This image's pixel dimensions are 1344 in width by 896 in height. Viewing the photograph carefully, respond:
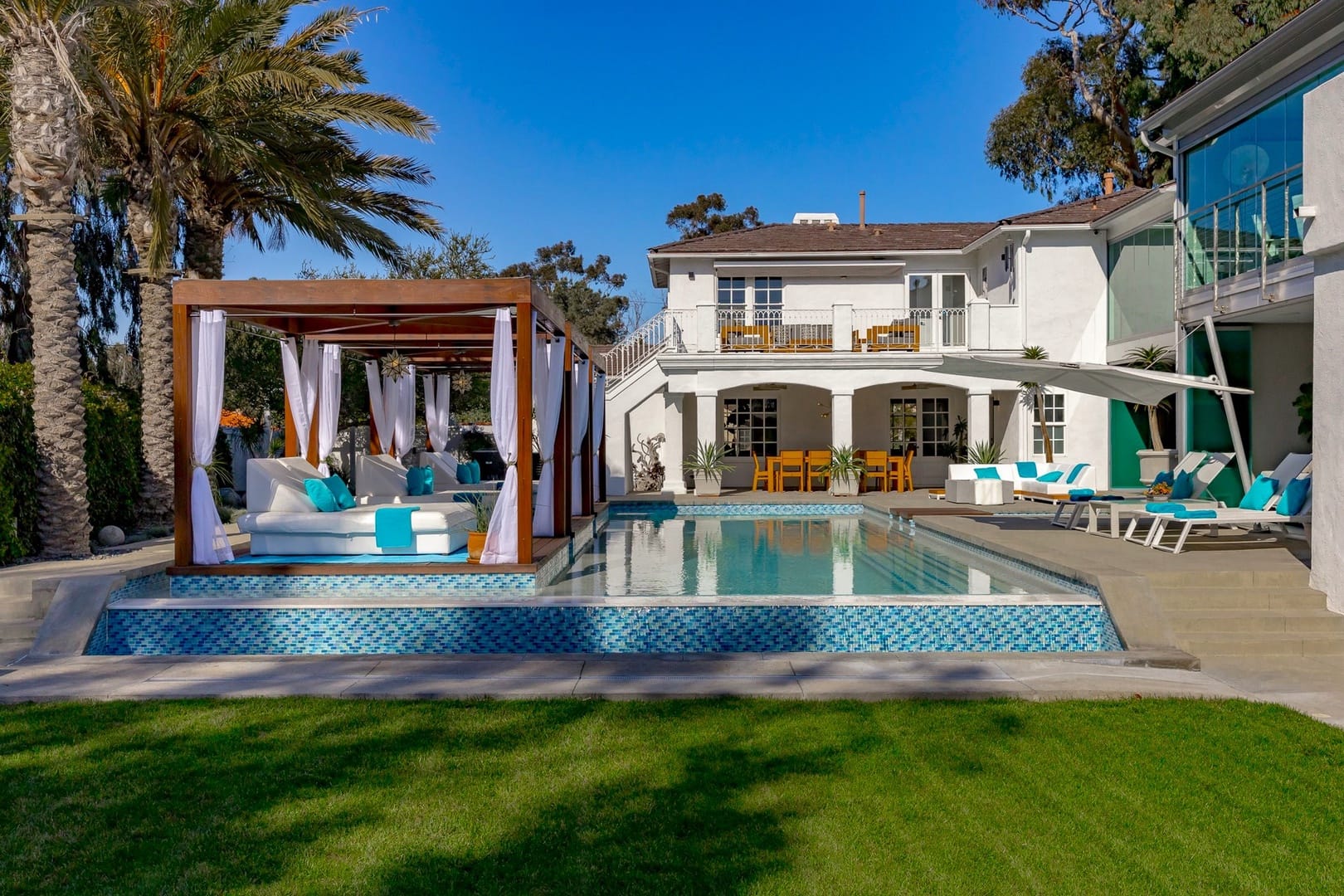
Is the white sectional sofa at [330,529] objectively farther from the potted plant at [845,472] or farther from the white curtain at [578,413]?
the potted plant at [845,472]

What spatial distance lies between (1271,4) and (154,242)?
23.4 meters

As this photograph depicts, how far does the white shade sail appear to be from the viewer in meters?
10.3

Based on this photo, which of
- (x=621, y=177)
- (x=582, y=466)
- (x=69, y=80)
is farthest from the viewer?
(x=621, y=177)

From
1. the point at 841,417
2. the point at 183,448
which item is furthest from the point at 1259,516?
the point at 841,417

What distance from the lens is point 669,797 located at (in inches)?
160

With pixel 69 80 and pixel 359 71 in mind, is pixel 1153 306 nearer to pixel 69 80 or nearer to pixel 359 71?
pixel 359 71

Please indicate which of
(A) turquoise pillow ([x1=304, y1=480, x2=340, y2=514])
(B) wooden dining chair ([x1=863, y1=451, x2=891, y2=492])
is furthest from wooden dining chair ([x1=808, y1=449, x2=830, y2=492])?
(A) turquoise pillow ([x1=304, y1=480, x2=340, y2=514])

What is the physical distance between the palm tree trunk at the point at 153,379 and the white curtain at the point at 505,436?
5749 millimetres

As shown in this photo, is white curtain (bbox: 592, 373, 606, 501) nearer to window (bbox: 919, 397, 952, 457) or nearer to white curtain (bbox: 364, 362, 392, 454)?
white curtain (bbox: 364, 362, 392, 454)

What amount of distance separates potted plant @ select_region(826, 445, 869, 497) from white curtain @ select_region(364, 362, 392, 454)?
849cm

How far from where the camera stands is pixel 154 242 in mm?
11000

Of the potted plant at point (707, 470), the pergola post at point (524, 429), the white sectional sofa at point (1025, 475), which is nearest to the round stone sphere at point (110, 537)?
the pergola post at point (524, 429)

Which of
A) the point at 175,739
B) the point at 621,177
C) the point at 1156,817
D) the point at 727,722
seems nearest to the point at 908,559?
the point at 727,722

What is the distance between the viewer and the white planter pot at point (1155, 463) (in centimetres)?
1501
